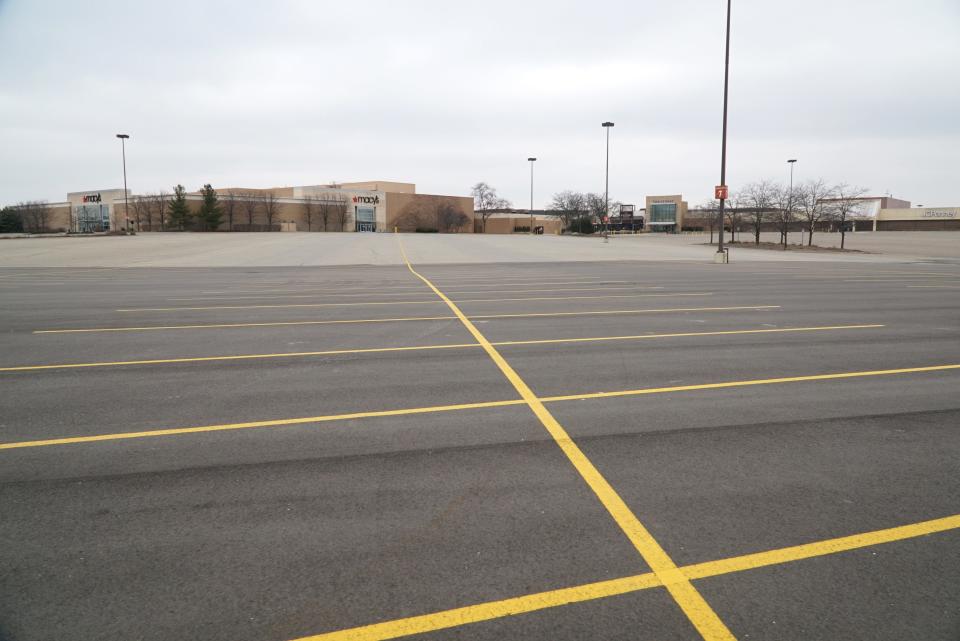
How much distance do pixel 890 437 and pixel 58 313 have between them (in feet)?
46.3

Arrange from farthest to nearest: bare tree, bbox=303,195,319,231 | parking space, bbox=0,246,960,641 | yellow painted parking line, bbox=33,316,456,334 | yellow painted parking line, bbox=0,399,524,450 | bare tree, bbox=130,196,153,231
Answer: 1. bare tree, bbox=303,195,319,231
2. bare tree, bbox=130,196,153,231
3. yellow painted parking line, bbox=33,316,456,334
4. yellow painted parking line, bbox=0,399,524,450
5. parking space, bbox=0,246,960,641

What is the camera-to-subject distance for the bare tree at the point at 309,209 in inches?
4080

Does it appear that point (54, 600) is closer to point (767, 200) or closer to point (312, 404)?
point (312, 404)

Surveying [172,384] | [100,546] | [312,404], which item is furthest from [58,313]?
[100,546]

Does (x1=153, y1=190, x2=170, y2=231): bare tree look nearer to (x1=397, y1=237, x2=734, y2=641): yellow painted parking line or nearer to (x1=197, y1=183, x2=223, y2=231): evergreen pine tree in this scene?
(x1=197, y1=183, x2=223, y2=231): evergreen pine tree

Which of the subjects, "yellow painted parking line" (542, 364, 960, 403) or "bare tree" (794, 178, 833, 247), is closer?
"yellow painted parking line" (542, 364, 960, 403)

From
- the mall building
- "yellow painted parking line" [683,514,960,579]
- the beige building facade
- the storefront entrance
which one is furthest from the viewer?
the beige building facade

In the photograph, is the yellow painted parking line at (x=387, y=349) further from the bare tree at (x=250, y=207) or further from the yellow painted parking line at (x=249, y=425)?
the bare tree at (x=250, y=207)

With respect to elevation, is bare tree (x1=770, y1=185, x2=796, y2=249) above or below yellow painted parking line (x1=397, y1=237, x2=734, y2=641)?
above

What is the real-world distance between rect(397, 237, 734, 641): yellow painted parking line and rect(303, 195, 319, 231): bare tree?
104 m

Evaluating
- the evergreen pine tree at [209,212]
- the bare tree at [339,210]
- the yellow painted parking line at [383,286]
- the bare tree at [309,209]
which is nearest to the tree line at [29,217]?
the evergreen pine tree at [209,212]

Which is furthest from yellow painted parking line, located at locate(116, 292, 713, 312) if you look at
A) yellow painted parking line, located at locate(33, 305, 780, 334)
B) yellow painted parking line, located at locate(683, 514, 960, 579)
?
yellow painted parking line, located at locate(683, 514, 960, 579)

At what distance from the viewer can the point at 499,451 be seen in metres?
4.58

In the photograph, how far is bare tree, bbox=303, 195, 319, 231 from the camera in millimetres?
103625
